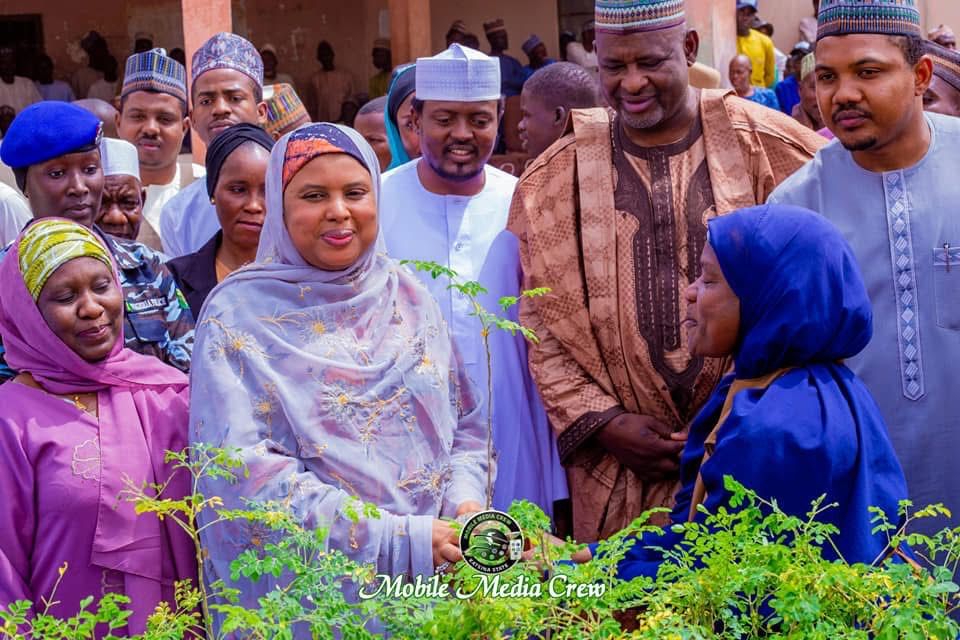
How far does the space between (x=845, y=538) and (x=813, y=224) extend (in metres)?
0.75

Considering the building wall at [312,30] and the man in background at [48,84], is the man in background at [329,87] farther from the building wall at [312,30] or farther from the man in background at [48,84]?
A: the man in background at [48,84]

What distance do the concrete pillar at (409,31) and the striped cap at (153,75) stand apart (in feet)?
25.8

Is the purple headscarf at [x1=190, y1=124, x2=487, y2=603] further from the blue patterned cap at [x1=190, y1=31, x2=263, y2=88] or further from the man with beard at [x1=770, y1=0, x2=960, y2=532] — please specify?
the blue patterned cap at [x1=190, y1=31, x2=263, y2=88]

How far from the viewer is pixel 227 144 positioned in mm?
4941

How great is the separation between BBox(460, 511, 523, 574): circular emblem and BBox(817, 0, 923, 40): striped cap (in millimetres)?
2126

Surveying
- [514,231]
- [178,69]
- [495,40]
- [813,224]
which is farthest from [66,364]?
[495,40]

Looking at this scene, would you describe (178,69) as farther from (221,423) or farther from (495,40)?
(495,40)

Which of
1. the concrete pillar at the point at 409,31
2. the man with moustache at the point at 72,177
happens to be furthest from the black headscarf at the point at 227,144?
the concrete pillar at the point at 409,31

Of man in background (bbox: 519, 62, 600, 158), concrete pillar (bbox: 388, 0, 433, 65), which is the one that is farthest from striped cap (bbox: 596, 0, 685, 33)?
concrete pillar (bbox: 388, 0, 433, 65)

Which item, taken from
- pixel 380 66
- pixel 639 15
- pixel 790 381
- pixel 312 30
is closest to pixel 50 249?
pixel 639 15

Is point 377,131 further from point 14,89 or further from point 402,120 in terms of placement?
point 14,89

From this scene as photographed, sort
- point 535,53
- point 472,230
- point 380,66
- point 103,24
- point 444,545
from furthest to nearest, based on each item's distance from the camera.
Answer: point 103,24
point 380,66
point 535,53
point 472,230
point 444,545

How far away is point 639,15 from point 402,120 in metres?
2.24

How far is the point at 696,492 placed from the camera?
3.32m
